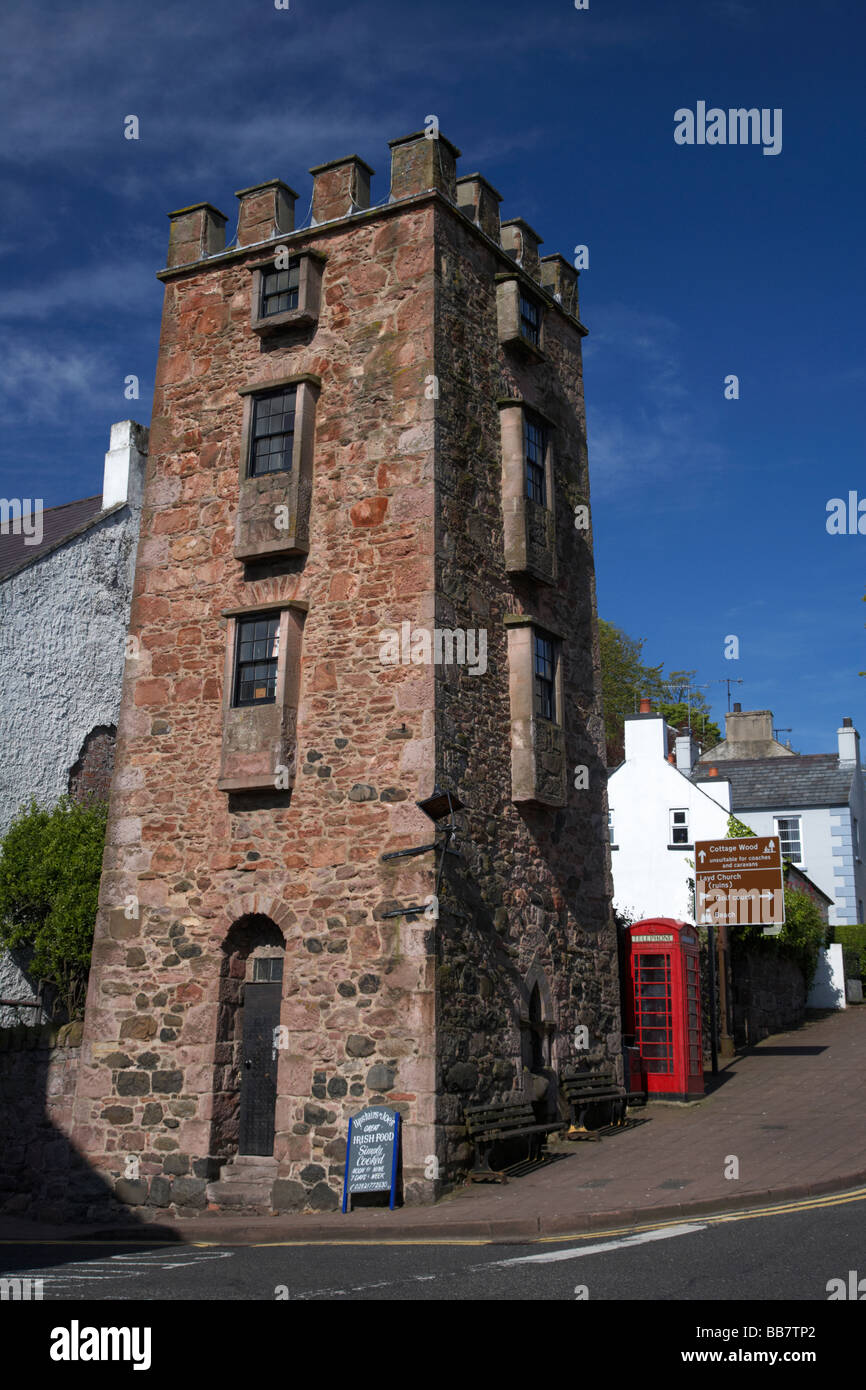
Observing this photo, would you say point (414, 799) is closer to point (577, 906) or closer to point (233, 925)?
point (233, 925)

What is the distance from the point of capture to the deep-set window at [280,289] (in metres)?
17.7

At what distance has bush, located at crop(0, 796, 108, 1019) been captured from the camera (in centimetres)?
2023

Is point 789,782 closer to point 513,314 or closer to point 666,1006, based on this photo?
point 666,1006

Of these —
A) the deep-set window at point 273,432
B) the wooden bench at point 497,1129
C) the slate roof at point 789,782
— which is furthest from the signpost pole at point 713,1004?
the slate roof at point 789,782

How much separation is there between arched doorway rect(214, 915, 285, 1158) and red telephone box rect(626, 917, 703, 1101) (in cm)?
646

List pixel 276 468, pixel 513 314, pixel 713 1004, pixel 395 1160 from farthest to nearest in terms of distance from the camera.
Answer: pixel 713 1004
pixel 513 314
pixel 276 468
pixel 395 1160

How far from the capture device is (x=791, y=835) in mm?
41344

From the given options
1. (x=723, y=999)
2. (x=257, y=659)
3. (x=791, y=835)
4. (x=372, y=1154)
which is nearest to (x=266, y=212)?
(x=257, y=659)

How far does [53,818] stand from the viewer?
2148 centimetres

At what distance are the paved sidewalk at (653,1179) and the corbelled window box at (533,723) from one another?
4.79 meters

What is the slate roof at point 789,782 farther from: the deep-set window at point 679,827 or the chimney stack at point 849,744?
the deep-set window at point 679,827

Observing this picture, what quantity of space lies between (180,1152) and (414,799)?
5418mm

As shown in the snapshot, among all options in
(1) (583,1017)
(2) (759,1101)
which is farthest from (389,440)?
(2) (759,1101)

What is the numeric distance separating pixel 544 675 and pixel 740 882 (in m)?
6.58
